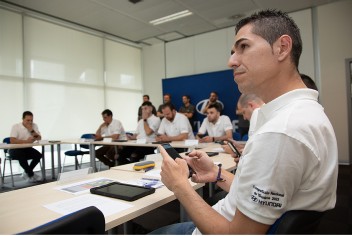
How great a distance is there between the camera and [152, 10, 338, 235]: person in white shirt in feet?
2.14

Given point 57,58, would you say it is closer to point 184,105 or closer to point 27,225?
point 184,105

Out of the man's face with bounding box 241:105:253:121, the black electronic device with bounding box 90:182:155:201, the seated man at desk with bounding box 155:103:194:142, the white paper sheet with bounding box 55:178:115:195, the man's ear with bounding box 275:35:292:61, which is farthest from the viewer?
the seated man at desk with bounding box 155:103:194:142

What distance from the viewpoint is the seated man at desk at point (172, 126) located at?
4.34 metres

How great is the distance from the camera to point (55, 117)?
5.44 meters

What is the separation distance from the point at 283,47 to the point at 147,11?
474 cm

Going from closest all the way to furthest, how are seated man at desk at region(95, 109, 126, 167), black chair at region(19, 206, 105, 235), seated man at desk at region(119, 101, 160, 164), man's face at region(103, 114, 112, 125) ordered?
1. black chair at region(19, 206, 105, 235)
2. seated man at desk at region(119, 101, 160, 164)
3. seated man at desk at region(95, 109, 126, 167)
4. man's face at region(103, 114, 112, 125)

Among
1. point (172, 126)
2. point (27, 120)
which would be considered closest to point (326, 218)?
point (172, 126)

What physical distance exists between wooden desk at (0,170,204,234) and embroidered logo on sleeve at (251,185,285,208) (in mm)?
563

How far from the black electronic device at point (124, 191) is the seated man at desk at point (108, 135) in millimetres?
3443

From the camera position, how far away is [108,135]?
201 inches

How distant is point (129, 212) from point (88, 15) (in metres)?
5.16

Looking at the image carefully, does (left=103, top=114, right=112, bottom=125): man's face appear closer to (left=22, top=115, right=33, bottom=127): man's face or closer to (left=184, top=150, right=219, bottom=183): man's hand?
(left=22, top=115, right=33, bottom=127): man's face

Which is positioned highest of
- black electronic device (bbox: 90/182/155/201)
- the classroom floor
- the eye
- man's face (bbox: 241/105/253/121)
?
the eye

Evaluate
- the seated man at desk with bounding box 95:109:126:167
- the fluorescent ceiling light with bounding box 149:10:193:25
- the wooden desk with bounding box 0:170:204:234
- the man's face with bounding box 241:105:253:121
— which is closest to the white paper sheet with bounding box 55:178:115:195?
the wooden desk with bounding box 0:170:204:234
